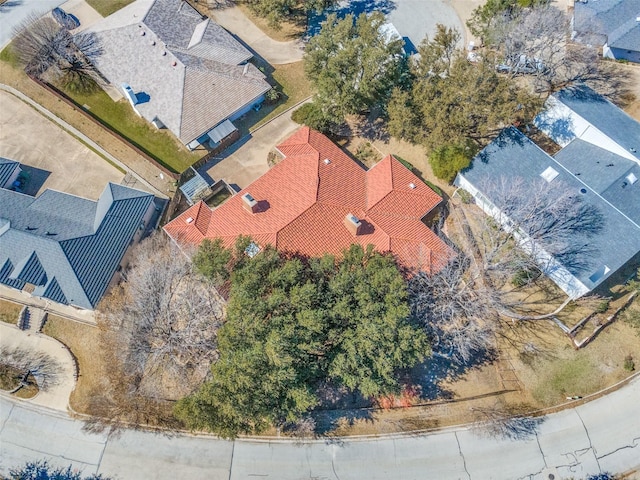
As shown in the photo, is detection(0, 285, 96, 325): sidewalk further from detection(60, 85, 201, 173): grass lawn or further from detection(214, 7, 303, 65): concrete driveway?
detection(214, 7, 303, 65): concrete driveway

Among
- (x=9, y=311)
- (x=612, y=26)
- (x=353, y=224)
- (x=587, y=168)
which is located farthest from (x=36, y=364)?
(x=612, y=26)

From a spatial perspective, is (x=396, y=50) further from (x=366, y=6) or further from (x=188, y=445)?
(x=188, y=445)

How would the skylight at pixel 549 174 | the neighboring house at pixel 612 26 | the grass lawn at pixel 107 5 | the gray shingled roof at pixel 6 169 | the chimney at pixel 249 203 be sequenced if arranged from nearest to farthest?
the chimney at pixel 249 203 → the skylight at pixel 549 174 → the gray shingled roof at pixel 6 169 → the neighboring house at pixel 612 26 → the grass lawn at pixel 107 5

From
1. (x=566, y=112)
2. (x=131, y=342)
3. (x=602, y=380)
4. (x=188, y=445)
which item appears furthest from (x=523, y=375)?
(x=131, y=342)

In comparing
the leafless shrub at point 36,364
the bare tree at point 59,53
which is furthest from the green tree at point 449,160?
the leafless shrub at point 36,364

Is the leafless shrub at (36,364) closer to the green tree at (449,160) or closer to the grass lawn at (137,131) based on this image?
the grass lawn at (137,131)

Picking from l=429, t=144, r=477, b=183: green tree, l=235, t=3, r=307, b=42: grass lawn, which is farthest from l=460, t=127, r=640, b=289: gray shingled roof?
l=235, t=3, r=307, b=42: grass lawn

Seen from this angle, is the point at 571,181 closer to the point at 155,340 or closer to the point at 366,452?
the point at 366,452
